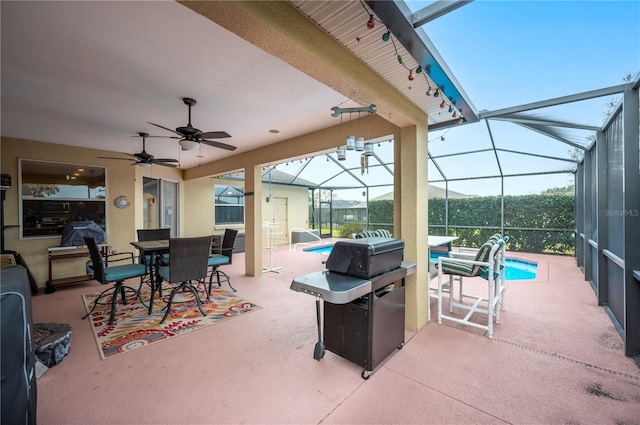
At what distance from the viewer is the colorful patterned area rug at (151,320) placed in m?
2.62

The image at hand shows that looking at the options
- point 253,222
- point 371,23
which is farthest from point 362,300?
point 253,222

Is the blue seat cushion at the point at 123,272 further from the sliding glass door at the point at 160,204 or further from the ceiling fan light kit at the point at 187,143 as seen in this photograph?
the sliding glass door at the point at 160,204

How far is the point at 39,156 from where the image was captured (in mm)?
4672

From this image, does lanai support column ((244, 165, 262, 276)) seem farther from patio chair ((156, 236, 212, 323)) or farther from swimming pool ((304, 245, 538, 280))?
swimming pool ((304, 245, 538, 280))

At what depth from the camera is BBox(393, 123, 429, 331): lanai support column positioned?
9.16 ft

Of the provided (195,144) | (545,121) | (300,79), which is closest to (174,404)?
(195,144)

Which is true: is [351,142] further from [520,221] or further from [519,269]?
[520,221]

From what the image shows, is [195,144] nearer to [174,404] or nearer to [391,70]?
[391,70]

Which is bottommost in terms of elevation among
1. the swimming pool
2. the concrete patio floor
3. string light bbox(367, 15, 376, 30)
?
the swimming pool

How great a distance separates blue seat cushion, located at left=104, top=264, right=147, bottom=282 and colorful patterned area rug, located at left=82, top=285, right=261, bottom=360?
0.51 m

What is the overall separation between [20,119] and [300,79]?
4028mm

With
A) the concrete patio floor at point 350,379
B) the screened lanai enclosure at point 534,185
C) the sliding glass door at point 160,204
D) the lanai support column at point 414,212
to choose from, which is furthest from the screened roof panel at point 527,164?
the sliding glass door at point 160,204

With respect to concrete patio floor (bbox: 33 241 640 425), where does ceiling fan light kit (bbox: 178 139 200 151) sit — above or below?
above

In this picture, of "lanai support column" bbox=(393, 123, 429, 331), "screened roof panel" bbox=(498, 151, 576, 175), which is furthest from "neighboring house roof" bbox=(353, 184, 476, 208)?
"lanai support column" bbox=(393, 123, 429, 331)
